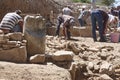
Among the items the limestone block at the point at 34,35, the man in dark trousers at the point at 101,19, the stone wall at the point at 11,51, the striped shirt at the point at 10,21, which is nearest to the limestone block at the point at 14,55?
the stone wall at the point at 11,51

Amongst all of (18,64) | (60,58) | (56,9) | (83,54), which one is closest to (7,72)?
(18,64)

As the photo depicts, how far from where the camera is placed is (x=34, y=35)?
725cm

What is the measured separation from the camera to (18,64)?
21.3 feet

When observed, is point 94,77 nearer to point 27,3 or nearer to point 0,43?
point 0,43

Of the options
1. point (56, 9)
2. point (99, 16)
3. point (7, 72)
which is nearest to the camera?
point (7, 72)

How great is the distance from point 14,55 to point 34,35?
0.66 meters

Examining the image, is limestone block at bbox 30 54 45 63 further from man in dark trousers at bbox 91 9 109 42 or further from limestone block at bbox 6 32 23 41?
man in dark trousers at bbox 91 9 109 42

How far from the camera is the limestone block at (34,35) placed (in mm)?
7227

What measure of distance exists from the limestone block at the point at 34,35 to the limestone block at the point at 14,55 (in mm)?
362

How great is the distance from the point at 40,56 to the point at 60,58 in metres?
0.44

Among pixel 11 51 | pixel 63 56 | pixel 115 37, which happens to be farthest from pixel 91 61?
pixel 115 37

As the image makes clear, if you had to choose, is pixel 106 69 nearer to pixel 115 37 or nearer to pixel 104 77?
pixel 104 77

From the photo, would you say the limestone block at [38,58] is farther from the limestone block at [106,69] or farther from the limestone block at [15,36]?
the limestone block at [106,69]

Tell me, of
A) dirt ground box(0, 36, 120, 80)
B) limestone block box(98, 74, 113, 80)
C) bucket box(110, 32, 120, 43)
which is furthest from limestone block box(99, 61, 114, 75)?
bucket box(110, 32, 120, 43)
